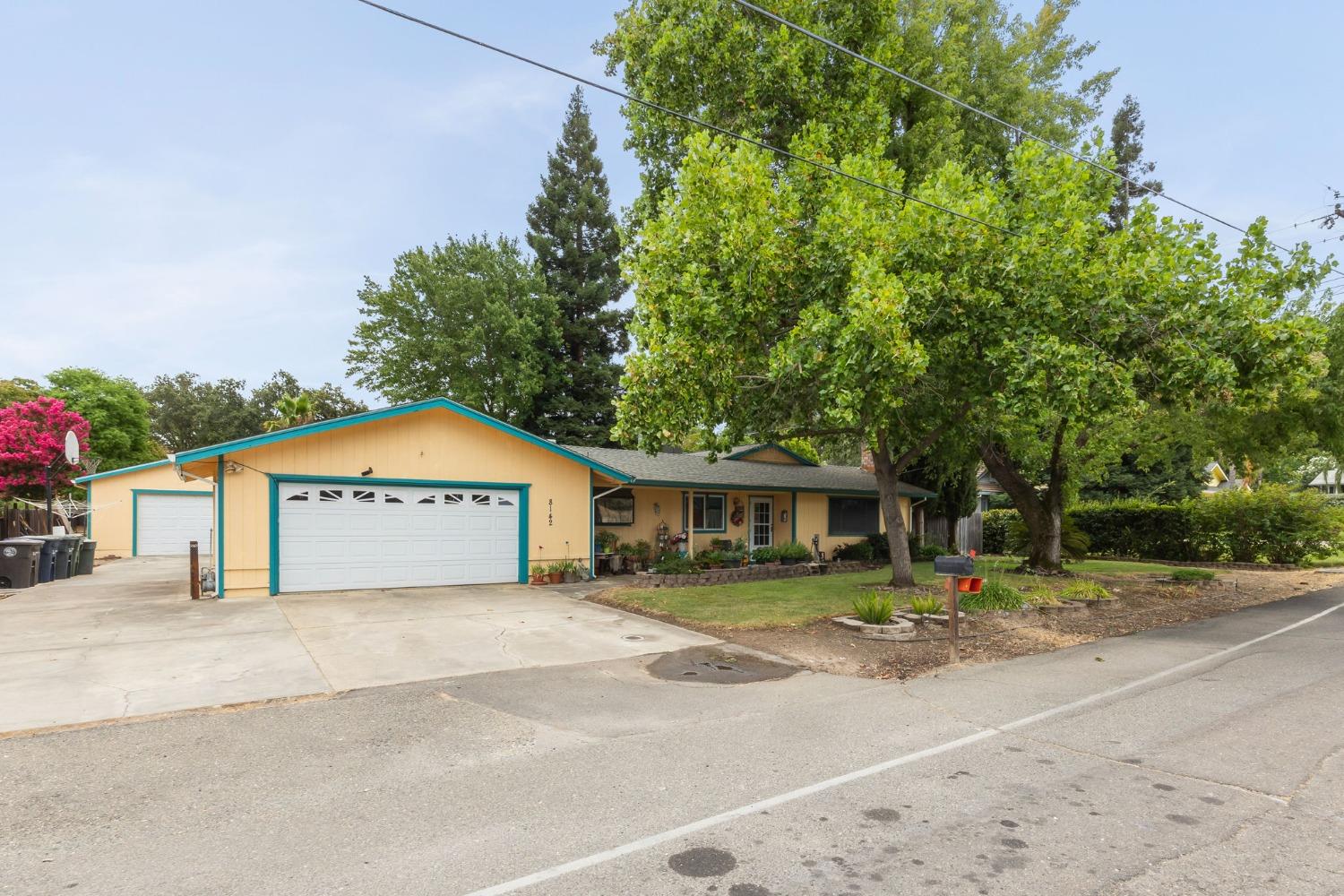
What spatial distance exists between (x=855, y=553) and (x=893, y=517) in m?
8.02

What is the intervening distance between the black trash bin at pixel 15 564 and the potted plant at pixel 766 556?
16.3m

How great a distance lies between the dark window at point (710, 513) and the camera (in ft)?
61.8

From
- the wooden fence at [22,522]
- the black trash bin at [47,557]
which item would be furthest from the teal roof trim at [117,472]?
the black trash bin at [47,557]

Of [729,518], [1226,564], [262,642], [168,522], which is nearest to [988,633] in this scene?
[262,642]

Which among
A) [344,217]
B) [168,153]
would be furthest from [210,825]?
[344,217]

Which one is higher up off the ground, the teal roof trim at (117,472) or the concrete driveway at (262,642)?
the teal roof trim at (117,472)

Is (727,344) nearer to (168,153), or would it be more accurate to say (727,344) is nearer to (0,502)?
(168,153)

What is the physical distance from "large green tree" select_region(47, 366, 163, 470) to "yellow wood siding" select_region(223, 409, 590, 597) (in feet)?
91.3

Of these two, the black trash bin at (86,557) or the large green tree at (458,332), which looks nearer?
the black trash bin at (86,557)

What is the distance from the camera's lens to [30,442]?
818 inches

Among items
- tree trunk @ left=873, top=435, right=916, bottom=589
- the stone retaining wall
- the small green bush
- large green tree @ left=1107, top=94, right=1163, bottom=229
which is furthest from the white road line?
large green tree @ left=1107, top=94, right=1163, bottom=229

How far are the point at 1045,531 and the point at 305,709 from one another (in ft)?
55.2

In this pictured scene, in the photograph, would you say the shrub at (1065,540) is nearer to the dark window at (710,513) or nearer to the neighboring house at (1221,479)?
the dark window at (710,513)

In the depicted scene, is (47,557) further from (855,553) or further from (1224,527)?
(1224,527)
